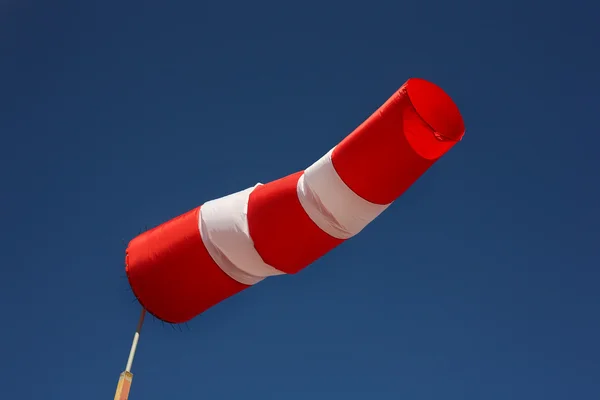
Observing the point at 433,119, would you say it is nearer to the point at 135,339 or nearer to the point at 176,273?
the point at 176,273

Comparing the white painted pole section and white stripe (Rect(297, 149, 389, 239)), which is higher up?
white stripe (Rect(297, 149, 389, 239))

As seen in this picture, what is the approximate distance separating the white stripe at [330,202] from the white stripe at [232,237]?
0.54 meters

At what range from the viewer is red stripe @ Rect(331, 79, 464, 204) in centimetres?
433

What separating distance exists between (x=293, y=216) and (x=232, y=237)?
1.72 feet

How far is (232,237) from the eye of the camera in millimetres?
5160

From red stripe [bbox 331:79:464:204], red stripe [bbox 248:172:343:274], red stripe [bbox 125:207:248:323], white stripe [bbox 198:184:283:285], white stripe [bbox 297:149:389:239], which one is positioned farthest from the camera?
red stripe [bbox 125:207:248:323]

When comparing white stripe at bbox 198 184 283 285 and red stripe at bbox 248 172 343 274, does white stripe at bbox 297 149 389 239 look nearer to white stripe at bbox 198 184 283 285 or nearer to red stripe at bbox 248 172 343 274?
red stripe at bbox 248 172 343 274

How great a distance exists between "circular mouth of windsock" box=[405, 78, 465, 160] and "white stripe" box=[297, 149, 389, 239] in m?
0.55

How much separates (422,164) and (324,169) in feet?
2.12

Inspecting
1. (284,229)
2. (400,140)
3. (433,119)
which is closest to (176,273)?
(284,229)

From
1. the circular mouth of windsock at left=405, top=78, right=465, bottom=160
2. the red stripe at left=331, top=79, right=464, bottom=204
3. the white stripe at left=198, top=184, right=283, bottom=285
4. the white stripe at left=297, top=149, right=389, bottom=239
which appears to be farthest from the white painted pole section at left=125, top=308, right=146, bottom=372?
the circular mouth of windsock at left=405, top=78, right=465, bottom=160

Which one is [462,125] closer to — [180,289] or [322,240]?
[322,240]

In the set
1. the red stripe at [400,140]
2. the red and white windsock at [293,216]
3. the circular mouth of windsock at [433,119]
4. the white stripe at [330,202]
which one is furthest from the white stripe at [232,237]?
the circular mouth of windsock at [433,119]

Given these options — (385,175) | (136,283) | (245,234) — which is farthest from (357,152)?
(136,283)
